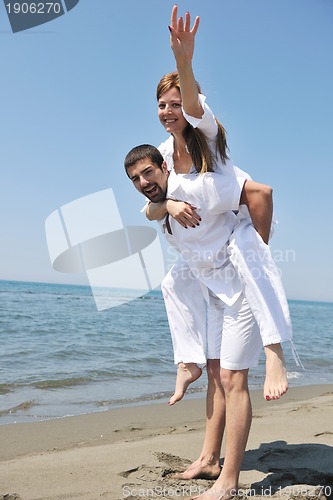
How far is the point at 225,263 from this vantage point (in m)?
2.40

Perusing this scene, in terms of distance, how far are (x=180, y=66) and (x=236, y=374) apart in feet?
4.56

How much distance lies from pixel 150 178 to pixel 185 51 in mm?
633

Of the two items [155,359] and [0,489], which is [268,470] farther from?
[155,359]

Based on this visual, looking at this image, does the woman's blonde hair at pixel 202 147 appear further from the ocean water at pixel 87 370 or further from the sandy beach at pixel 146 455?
the ocean water at pixel 87 370

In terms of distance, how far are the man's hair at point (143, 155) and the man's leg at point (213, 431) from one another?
1.08 metres

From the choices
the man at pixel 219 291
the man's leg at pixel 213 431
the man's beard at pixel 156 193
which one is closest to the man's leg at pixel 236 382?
the man at pixel 219 291

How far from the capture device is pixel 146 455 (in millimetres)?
3041

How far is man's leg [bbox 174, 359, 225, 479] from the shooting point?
8.53 ft

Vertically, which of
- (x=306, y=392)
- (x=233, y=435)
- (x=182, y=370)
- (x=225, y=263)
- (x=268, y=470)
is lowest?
(x=306, y=392)

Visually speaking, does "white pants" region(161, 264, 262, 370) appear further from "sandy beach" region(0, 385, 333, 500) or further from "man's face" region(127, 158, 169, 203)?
"sandy beach" region(0, 385, 333, 500)

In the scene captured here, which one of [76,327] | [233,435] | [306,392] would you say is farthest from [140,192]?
[76,327]

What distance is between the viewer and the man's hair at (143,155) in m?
2.46

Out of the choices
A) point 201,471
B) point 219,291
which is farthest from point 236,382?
point 201,471

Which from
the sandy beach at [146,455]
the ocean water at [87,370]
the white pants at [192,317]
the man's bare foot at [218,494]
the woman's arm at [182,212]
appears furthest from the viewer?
the ocean water at [87,370]
